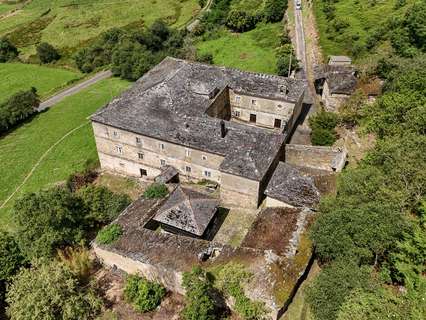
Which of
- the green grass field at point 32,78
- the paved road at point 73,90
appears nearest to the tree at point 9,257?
the paved road at point 73,90

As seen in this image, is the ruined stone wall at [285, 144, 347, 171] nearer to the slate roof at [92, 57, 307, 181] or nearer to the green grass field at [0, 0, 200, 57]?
the slate roof at [92, 57, 307, 181]

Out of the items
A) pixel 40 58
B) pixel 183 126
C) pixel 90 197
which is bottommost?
pixel 40 58

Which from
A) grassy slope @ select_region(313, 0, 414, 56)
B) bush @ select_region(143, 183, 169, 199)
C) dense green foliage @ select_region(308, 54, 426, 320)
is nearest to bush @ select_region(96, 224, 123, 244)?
bush @ select_region(143, 183, 169, 199)

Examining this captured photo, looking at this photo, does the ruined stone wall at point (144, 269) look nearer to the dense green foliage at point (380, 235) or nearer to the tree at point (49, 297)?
the tree at point (49, 297)

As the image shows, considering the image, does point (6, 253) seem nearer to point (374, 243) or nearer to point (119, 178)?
point (119, 178)

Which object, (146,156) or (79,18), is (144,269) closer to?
(146,156)

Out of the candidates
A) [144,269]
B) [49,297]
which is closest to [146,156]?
[144,269]

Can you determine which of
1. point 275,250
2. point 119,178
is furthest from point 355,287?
point 119,178
